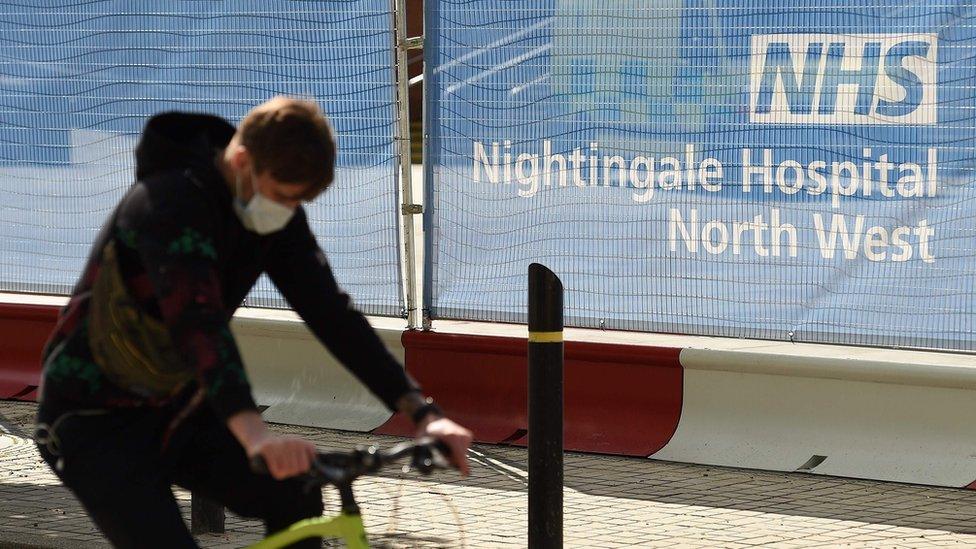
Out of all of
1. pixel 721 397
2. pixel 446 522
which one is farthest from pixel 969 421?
pixel 446 522

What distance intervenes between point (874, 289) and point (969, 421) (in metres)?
0.70

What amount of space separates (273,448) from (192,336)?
27 centimetres

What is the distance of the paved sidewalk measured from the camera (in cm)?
573

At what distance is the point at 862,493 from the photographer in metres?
6.53

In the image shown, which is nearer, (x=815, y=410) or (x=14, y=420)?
(x=815, y=410)

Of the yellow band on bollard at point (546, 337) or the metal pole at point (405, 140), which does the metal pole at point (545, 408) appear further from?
the metal pole at point (405, 140)

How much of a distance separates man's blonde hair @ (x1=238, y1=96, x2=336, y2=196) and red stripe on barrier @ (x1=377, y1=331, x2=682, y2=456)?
14.7ft

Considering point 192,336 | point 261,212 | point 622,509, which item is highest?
point 261,212

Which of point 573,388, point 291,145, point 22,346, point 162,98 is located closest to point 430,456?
point 291,145

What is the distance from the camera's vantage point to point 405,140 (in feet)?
25.0

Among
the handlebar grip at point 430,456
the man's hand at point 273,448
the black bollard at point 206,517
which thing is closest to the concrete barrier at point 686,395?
the black bollard at point 206,517

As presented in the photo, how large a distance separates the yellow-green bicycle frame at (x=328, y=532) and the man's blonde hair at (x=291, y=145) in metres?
0.67

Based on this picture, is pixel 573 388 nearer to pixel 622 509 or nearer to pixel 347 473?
pixel 622 509

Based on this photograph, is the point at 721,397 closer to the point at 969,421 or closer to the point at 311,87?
the point at 969,421
